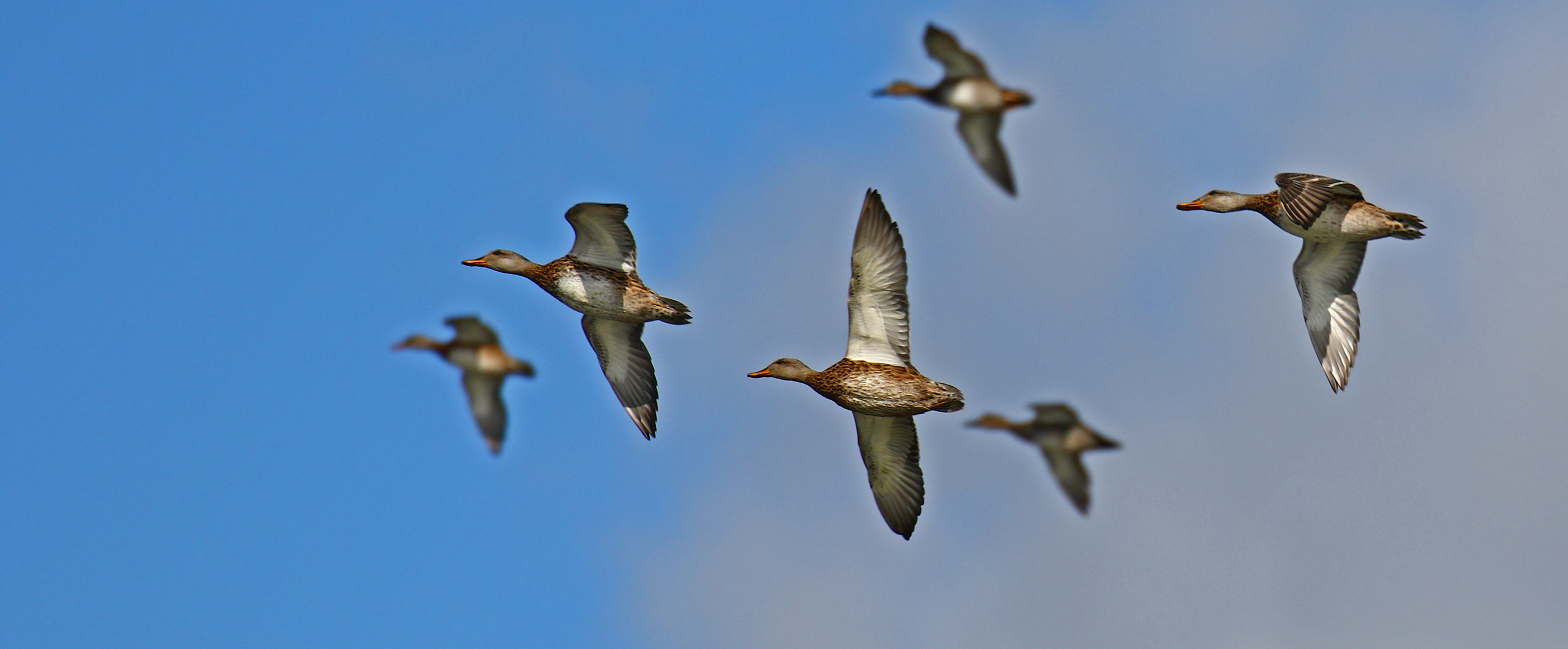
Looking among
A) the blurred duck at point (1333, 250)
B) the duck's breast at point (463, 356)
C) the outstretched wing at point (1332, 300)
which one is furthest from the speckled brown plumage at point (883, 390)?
the outstretched wing at point (1332, 300)

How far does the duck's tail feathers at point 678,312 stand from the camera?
2283 centimetres

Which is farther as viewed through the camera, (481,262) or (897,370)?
(481,262)

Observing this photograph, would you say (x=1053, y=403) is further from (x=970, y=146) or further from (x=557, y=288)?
(x=557, y=288)

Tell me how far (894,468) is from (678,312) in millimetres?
3331

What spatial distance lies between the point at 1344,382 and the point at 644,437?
31.0 ft

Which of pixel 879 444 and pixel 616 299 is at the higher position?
pixel 616 299

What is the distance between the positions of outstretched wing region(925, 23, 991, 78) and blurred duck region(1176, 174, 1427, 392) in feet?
19.6

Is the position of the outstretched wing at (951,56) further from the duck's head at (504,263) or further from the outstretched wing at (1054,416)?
the duck's head at (504,263)

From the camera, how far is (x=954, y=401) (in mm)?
20906

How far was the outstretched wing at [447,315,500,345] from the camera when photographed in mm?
18078

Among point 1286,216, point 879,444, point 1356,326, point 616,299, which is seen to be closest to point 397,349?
point 616,299

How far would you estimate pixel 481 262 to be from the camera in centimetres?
2378

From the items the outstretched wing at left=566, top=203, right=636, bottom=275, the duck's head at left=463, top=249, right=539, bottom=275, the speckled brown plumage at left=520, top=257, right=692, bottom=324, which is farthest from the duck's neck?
the duck's head at left=463, top=249, right=539, bottom=275

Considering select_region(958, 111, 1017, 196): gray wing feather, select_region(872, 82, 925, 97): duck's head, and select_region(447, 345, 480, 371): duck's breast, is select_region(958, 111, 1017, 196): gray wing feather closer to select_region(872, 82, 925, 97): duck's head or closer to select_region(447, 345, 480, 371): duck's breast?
select_region(872, 82, 925, 97): duck's head
